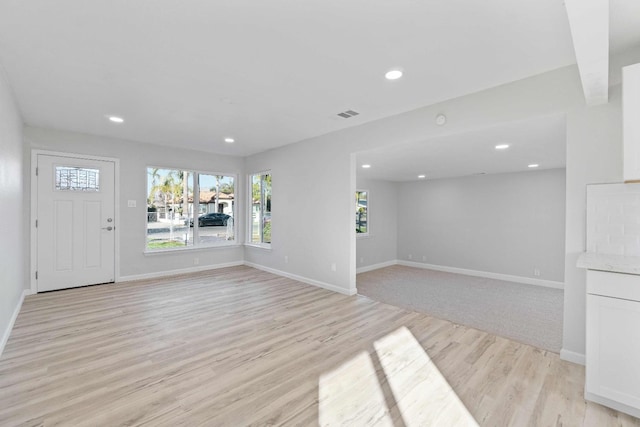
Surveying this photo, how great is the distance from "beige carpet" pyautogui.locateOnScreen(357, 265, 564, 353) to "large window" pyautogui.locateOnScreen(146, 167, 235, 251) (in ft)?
11.2

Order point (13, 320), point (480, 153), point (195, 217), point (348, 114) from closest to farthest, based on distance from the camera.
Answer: point (13, 320) → point (348, 114) → point (480, 153) → point (195, 217)

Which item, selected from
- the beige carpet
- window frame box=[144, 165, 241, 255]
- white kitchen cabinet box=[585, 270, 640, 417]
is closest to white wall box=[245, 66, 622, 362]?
window frame box=[144, 165, 241, 255]

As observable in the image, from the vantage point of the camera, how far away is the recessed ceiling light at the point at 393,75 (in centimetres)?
267

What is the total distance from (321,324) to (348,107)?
265 cm

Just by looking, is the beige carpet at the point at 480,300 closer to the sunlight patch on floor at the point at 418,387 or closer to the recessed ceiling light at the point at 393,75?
the sunlight patch on floor at the point at 418,387

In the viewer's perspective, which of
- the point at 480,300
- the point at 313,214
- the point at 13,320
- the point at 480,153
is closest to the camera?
the point at 13,320

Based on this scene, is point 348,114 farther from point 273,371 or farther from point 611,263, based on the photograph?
point 273,371

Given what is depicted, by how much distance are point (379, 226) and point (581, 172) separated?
525 cm

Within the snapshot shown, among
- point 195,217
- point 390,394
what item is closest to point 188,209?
point 195,217

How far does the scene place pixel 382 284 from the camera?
5.66 meters

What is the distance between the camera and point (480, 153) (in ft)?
14.3

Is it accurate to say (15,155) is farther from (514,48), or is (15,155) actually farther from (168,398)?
(514,48)

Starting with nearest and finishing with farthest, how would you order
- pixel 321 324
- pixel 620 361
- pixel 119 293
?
pixel 620 361 < pixel 321 324 < pixel 119 293

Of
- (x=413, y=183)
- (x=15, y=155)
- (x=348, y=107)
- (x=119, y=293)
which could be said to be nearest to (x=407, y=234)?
(x=413, y=183)
